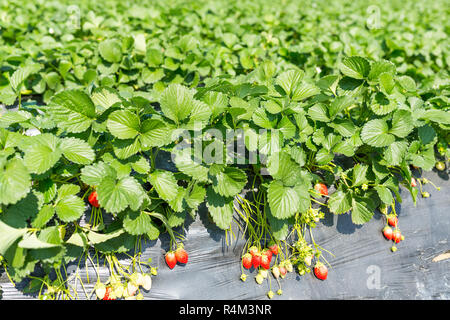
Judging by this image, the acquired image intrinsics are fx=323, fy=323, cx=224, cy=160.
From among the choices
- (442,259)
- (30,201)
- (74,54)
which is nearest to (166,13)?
(74,54)

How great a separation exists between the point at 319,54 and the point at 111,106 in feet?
5.64

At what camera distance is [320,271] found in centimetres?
147

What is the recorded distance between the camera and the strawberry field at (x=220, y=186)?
1.26 m

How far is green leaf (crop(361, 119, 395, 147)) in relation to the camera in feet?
4.94

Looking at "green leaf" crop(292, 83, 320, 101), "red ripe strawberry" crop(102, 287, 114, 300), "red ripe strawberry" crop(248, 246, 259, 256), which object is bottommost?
"red ripe strawberry" crop(102, 287, 114, 300)

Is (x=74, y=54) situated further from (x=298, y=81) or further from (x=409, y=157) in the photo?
(x=409, y=157)

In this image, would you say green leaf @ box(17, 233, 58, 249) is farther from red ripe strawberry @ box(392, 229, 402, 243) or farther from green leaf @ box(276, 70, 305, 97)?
red ripe strawberry @ box(392, 229, 402, 243)

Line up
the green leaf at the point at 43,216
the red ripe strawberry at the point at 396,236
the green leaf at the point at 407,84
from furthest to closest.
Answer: the green leaf at the point at 407,84
the red ripe strawberry at the point at 396,236
the green leaf at the point at 43,216

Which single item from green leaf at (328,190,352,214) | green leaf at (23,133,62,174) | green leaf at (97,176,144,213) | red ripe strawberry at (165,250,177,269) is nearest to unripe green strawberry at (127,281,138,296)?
red ripe strawberry at (165,250,177,269)

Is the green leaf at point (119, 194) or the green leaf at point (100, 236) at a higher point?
the green leaf at point (119, 194)

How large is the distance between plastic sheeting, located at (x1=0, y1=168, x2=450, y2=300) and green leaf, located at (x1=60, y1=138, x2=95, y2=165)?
0.45 meters

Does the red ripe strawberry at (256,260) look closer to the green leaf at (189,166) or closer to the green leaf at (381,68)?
the green leaf at (189,166)

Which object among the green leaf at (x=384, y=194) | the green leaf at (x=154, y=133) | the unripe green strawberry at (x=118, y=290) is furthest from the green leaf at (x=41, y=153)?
the green leaf at (x=384, y=194)

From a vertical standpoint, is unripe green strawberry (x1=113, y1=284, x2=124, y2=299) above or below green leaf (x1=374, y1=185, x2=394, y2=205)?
below
